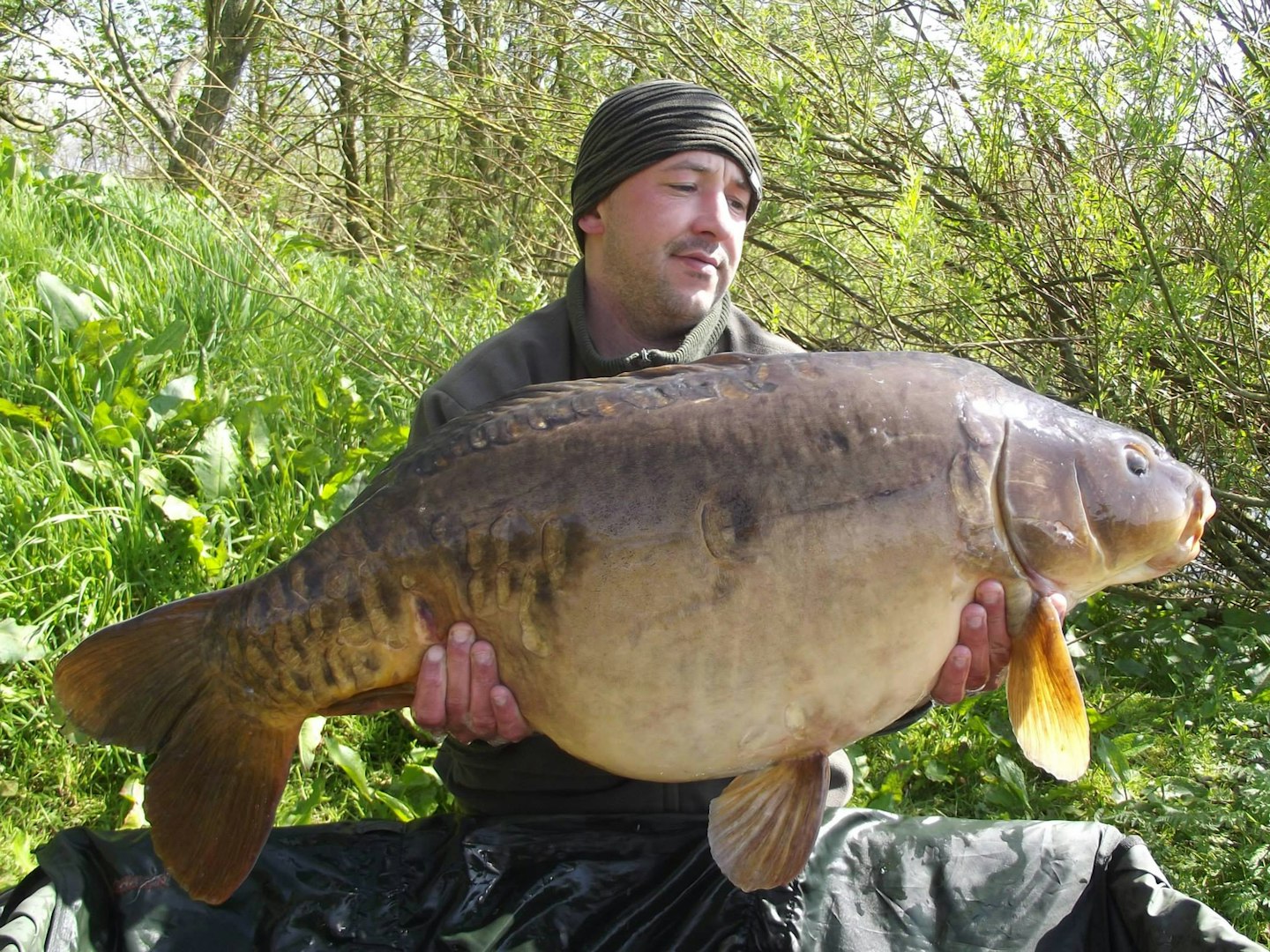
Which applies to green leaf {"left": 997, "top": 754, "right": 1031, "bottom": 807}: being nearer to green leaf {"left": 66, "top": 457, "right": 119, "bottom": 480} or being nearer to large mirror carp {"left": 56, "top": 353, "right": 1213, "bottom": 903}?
large mirror carp {"left": 56, "top": 353, "right": 1213, "bottom": 903}

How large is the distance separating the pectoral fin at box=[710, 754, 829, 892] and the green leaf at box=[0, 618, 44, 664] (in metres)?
1.51

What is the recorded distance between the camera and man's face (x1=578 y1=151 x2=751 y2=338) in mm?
1999

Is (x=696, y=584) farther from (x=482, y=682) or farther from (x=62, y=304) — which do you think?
(x=62, y=304)

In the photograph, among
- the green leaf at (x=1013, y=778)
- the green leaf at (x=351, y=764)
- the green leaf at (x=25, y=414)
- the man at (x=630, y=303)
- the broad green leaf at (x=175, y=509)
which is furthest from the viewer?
the green leaf at (x=25, y=414)

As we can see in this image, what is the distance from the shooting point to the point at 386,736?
255 centimetres

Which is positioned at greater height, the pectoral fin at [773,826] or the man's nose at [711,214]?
the man's nose at [711,214]

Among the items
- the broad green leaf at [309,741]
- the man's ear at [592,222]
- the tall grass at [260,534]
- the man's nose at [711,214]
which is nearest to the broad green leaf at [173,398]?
the tall grass at [260,534]

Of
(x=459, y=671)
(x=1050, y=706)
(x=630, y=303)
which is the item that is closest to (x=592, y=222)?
(x=630, y=303)

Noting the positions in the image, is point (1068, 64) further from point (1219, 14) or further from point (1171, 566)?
point (1171, 566)

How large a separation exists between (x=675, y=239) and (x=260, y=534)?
1.27 metres

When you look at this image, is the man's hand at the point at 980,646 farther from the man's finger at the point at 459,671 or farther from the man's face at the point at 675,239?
the man's face at the point at 675,239

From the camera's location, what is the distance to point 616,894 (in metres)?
1.67

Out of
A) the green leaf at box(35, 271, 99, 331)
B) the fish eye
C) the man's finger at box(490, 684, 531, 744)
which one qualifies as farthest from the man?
the green leaf at box(35, 271, 99, 331)

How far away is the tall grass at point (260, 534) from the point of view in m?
2.21
